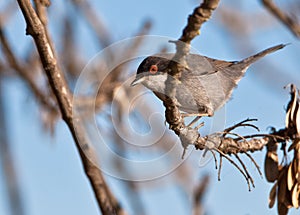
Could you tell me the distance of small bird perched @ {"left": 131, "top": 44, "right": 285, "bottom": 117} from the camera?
2.06 metres

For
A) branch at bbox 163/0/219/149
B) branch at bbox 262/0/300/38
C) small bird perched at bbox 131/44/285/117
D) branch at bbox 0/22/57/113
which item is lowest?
branch at bbox 163/0/219/149

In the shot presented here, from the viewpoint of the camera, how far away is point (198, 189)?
251cm

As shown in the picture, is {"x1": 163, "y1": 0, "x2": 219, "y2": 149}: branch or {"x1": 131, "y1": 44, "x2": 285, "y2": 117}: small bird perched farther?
{"x1": 131, "y1": 44, "x2": 285, "y2": 117}: small bird perched

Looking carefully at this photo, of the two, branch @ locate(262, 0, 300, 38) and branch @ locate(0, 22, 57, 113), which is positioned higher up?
branch @ locate(0, 22, 57, 113)

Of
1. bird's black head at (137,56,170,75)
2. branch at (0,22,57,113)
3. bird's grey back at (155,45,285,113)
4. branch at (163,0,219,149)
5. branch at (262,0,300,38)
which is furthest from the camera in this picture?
branch at (0,22,57,113)

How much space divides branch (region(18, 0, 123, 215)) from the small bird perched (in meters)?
0.30

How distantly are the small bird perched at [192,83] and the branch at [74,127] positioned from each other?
297mm

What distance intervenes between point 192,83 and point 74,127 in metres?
0.50

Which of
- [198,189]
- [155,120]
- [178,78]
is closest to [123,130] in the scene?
[155,120]

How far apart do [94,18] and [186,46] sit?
2.43m

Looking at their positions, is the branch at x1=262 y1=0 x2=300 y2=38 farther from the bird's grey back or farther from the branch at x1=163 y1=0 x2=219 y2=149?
the branch at x1=163 y1=0 x2=219 y2=149

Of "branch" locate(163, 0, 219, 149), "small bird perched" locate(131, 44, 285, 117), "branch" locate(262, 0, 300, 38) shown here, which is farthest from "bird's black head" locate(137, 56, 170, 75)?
"branch" locate(262, 0, 300, 38)

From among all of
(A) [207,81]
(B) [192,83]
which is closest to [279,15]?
(A) [207,81]

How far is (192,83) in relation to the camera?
2332mm
